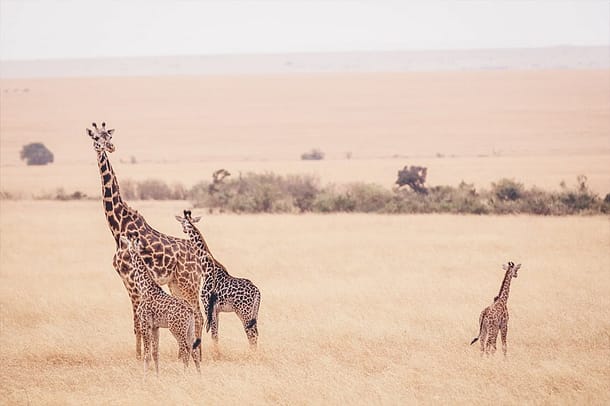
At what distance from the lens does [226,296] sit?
11.1m

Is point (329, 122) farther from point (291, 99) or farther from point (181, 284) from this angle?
point (181, 284)

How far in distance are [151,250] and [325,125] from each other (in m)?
82.2

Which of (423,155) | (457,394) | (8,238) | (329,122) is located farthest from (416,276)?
(329,122)

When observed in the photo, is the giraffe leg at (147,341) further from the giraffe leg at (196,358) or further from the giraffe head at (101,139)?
the giraffe head at (101,139)

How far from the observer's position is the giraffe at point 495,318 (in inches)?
425

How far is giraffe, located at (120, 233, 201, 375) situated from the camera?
995 centimetres

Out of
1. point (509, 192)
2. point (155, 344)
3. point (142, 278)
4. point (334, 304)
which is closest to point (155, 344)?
point (155, 344)

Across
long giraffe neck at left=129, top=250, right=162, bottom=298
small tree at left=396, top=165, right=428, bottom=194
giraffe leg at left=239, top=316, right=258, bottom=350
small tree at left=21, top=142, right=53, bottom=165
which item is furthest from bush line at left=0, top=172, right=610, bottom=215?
small tree at left=21, top=142, right=53, bottom=165

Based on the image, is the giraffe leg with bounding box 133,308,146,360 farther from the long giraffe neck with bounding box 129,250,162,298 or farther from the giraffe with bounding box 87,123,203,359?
the long giraffe neck with bounding box 129,250,162,298

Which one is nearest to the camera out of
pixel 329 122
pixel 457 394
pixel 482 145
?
pixel 457 394

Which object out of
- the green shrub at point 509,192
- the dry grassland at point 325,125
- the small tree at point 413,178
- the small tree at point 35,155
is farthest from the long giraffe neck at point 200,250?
the small tree at point 35,155

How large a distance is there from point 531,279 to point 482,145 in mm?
57063

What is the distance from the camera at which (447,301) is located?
1529cm

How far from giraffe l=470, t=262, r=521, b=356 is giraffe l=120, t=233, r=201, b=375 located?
3448 millimetres
